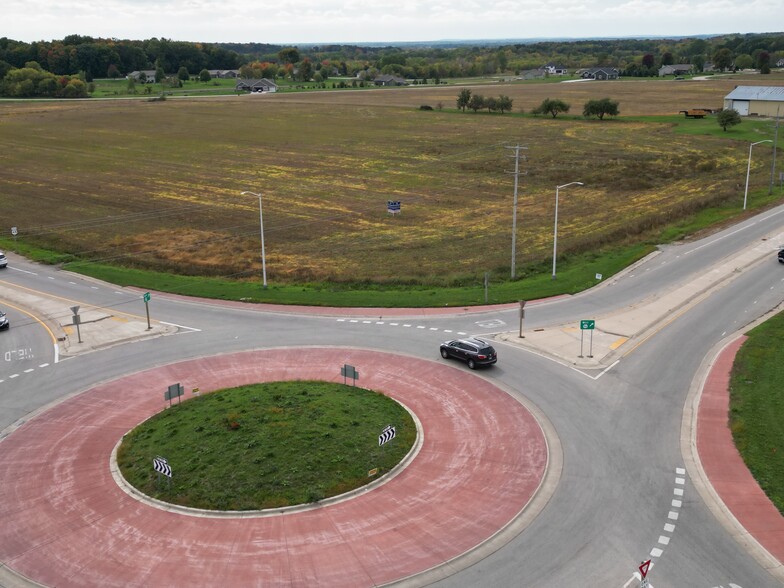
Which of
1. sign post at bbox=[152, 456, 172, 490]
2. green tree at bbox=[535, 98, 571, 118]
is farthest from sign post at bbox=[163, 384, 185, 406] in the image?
green tree at bbox=[535, 98, 571, 118]

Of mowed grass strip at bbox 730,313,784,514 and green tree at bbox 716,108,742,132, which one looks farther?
green tree at bbox 716,108,742,132

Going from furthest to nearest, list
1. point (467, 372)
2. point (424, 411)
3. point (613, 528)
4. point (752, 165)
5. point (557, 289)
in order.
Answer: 1. point (752, 165)
2. point (557, 289)
3. point (467, 372)
4. point (424, 411)
5. point (613, 528)

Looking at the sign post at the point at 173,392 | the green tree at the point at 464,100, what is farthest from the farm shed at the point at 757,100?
the sign post at the point at 173,392

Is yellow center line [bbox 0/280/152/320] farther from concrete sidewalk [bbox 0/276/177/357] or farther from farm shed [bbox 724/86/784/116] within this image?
farm shed [bbox 724/86/784/116]

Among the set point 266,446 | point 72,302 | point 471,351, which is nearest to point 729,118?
point 471,351

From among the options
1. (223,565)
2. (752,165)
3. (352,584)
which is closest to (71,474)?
(223,565)

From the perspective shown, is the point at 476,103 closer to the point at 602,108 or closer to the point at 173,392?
the point at 602,108

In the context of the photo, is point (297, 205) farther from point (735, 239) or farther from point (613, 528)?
point (613, 528)
